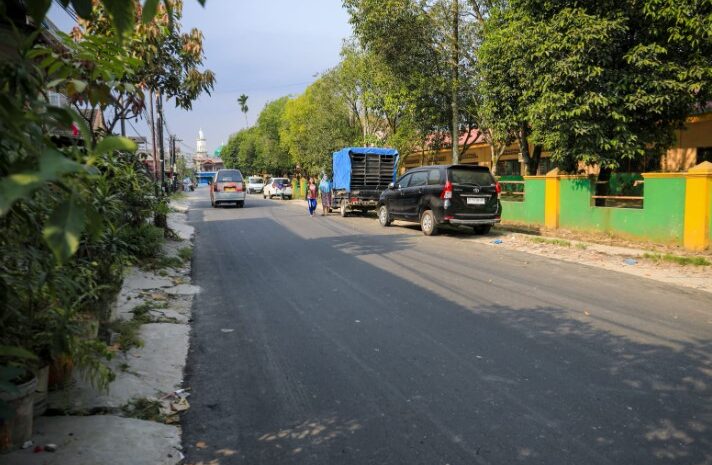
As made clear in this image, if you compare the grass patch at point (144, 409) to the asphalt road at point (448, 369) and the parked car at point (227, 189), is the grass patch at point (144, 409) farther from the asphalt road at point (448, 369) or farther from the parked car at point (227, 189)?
the parked car at point (227, 189)

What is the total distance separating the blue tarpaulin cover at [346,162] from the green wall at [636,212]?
817 centimetres

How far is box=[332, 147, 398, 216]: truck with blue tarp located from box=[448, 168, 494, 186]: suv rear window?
7082 millimetres

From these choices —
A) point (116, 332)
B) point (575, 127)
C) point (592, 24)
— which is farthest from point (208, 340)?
point (592, 24)

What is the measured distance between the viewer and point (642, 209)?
1195 centimetres

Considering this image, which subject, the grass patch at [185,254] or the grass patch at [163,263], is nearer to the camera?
the grass patch at [163,263]

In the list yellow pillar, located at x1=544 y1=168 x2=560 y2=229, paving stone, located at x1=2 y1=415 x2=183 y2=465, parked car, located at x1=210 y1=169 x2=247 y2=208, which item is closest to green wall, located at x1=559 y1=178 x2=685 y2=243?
yellow pillar, located at x1=544 y1=168 x2=560 y2=229

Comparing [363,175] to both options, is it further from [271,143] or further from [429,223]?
[271,143]

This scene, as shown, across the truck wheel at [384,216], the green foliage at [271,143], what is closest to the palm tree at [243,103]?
the green foliage at [271,143]

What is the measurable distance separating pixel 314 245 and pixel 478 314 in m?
6.49

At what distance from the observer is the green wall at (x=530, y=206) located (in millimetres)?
15156

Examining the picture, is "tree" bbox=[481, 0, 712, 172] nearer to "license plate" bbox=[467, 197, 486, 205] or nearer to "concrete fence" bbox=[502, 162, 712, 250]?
"concrete fence" bbox=[502, 162, 712, 250]

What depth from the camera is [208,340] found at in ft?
Result: 17.8

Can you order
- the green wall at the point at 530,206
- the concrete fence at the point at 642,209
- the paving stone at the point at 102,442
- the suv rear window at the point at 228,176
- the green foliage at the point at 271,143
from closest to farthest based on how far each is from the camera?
the paving stone at the point at 102,442 < the concrete fence at the point at 642,209 < the green wall at the point at 530,206 < the suv rear window at the point at 228,176 < the green foliage at the point at 271,143

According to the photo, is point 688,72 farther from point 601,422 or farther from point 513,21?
point 601,422
